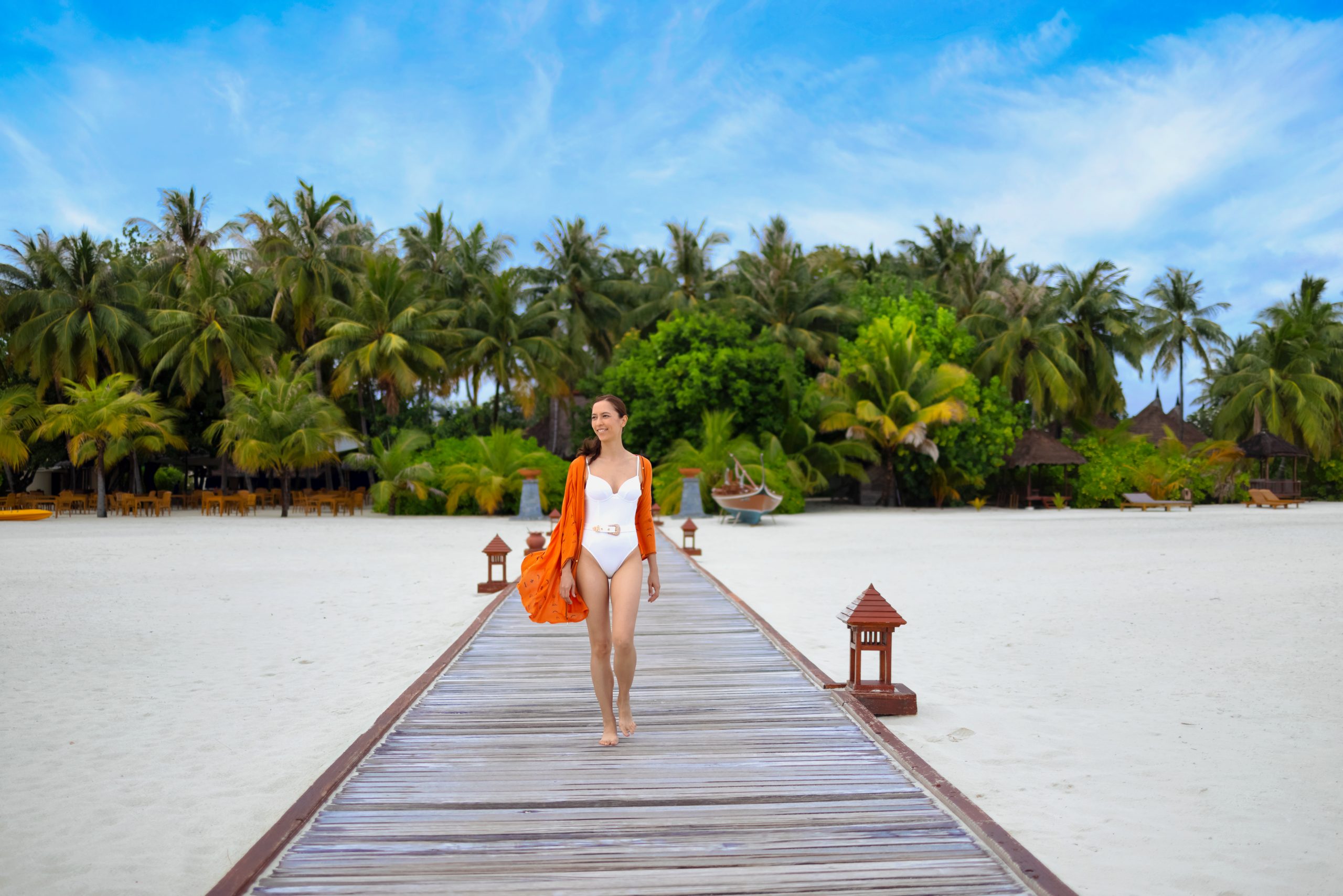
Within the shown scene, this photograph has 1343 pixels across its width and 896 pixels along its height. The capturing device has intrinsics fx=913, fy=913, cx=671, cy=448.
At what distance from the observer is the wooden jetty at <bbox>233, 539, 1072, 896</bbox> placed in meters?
2.63

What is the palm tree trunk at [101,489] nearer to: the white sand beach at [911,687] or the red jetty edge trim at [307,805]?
the white sand beach at [911,687]

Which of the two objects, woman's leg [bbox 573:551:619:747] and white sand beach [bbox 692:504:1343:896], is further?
woman's leg [bbox 573:551:619:747]

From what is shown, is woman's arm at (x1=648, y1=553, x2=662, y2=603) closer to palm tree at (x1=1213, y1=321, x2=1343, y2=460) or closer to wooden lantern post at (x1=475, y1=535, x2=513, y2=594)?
wooden lantern post at (x1=475, y1=535, x2=513, y2=594)

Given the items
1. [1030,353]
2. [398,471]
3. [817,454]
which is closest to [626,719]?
[398,471]

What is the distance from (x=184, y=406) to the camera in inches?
1154

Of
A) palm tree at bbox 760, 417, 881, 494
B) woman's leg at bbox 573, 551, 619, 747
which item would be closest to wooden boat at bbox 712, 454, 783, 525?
palm tree at bbox 760, 417, 881, 494

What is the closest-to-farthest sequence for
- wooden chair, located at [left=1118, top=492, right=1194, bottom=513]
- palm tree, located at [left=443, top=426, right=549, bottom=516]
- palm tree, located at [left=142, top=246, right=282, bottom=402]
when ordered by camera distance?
palm tree, located at [left=443, top=426, right=549, bottom=516], wooden chair, located at [left=1118, top=492, right=1194, bottom=513], palm tree, located at [left=142, top=246, right=282, bottom=402]

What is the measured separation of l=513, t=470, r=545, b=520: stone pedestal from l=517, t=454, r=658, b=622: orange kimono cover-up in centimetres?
1828

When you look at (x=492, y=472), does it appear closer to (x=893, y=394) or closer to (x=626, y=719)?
(x=893, y=394)

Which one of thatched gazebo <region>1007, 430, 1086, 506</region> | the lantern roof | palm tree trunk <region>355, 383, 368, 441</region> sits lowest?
the lantern roof

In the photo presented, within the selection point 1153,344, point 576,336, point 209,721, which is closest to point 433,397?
point 576,336

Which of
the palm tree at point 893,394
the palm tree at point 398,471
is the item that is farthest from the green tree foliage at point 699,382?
the palm tree at point 398,471

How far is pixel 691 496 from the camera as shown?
21391 mm

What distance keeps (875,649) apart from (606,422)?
2.03m
